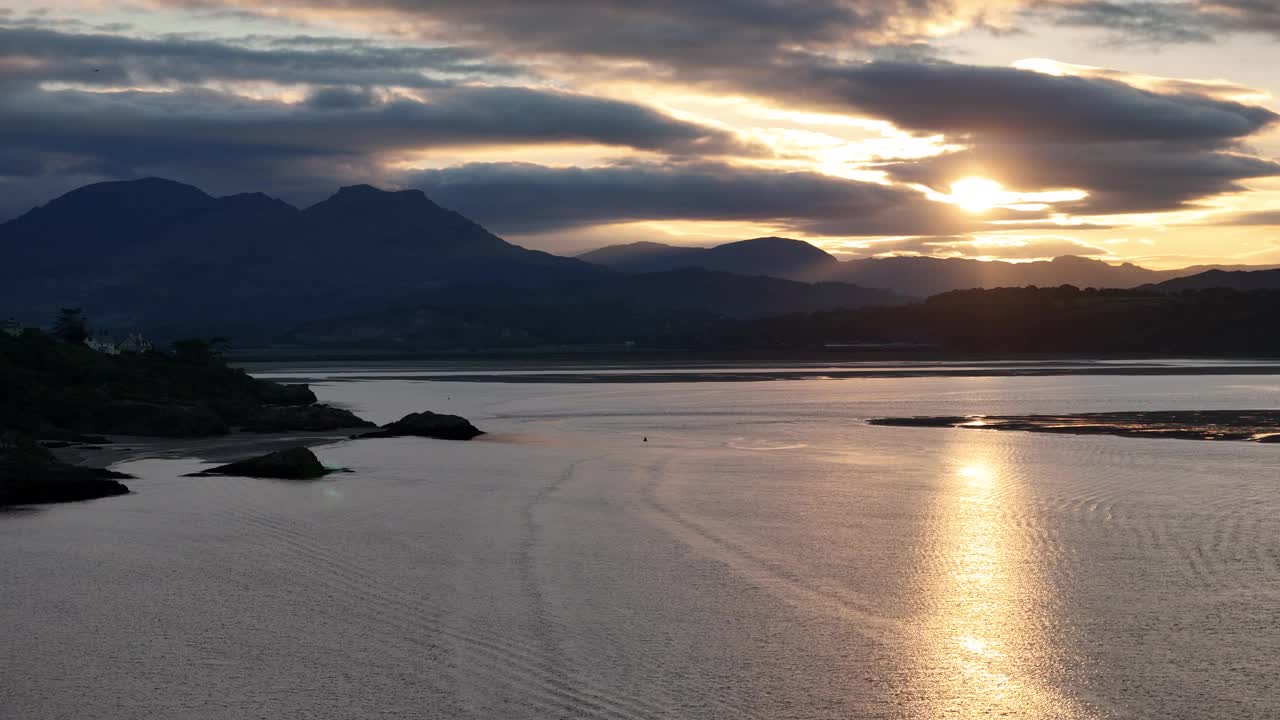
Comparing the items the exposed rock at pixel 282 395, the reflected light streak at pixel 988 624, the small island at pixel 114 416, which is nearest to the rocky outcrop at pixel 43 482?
the small island at pixel 114 416

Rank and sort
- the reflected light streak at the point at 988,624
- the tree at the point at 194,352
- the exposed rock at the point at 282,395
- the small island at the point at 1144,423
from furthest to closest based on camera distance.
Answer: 1. the tree at the point at 194,352
2. the exposed rock at the point at 282,395
3. the small island at the point at 1144,423
4. the reflected light streak at the point at 988,624

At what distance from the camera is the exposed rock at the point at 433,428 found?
54.7 meters

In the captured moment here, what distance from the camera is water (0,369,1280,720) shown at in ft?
51.7

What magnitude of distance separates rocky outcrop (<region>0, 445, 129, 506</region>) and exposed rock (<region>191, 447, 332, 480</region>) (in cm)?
469

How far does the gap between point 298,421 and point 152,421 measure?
6.75 meters

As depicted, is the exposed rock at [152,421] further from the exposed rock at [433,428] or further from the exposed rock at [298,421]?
the exposed rock at [433,428]

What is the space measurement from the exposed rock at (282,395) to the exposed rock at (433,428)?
79.7 feet

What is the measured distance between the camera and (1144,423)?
190ft

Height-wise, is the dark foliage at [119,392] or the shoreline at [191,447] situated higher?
the dark foliage at [119,392]

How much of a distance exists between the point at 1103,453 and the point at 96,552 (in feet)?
109

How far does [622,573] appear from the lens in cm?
2328

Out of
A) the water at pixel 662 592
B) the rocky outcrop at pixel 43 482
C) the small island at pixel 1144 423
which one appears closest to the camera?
the water at pixel 662 592

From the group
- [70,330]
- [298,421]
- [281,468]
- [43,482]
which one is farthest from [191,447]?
[70,330]

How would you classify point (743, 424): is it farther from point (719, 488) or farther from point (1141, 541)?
point (1141, 541)
